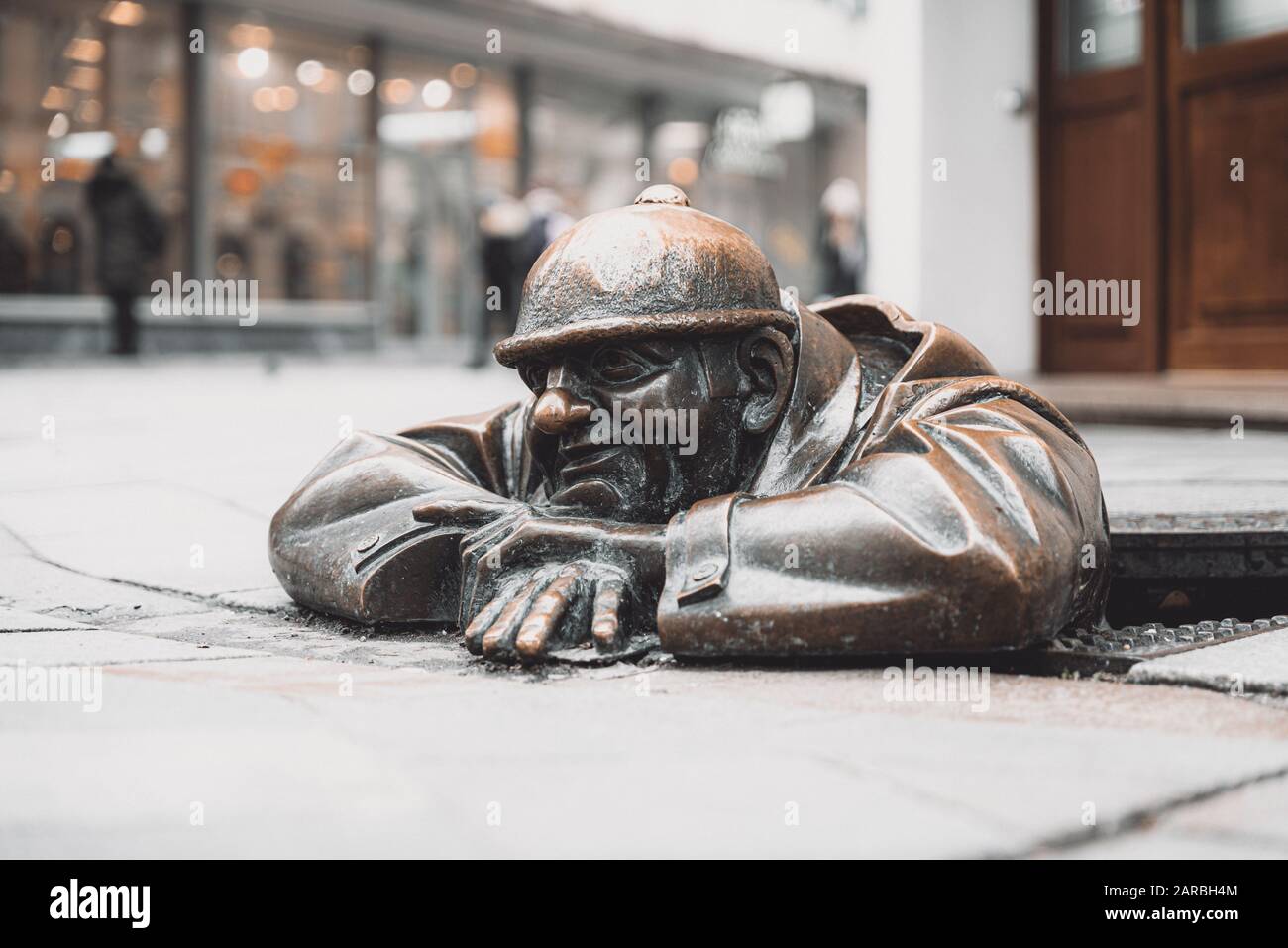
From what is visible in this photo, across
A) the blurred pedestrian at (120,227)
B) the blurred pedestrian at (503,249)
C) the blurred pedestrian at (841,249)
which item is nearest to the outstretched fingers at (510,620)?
the blurred pedestrian at (503,249)

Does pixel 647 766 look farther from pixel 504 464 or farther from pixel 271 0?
pixel 271 0

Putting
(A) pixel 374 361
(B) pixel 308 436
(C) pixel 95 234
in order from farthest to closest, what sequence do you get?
(A) pixel 374 361, (C) pixel 95 234, (B) pixel 308 436

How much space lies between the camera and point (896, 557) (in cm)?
258

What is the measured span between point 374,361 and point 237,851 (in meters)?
16.6

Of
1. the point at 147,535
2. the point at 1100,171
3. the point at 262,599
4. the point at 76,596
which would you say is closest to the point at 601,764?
the point at 262,599

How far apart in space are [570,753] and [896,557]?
76 cm

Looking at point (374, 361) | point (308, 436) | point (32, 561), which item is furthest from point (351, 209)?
point (32, 561)

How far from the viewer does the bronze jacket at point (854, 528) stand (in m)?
2.58

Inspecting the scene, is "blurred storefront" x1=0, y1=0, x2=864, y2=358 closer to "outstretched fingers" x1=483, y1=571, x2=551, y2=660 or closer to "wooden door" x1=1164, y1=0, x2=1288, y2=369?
"wooden door" x1=1164, y1=0, x2=1288, y2=369

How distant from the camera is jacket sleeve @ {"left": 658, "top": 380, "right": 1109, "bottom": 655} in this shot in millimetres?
2561

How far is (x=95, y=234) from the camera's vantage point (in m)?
15.5

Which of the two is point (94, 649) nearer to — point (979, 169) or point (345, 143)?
point (979, 169)

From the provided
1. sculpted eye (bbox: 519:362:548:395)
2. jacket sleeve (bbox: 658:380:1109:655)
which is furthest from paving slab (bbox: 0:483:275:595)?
jacket sleeve (bbox: 658:380:1109:655)
